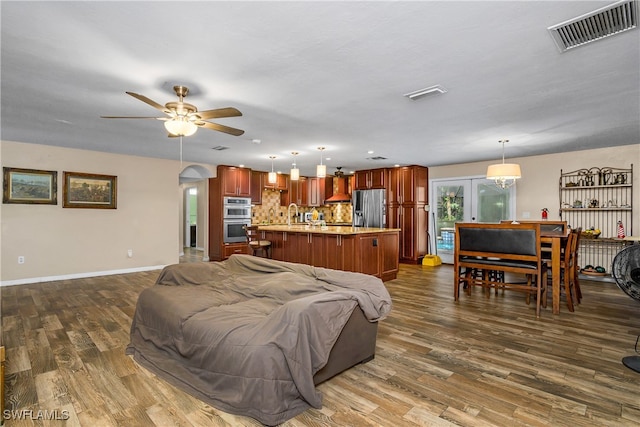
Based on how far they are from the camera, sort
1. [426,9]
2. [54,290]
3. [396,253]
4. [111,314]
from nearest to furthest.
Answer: [426,9], [111,314], [54,290], [396,253]

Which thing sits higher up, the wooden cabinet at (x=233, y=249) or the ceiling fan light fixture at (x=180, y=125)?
the ceiling fan light fixture at (x=180, y=125)

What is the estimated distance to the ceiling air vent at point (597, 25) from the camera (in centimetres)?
191

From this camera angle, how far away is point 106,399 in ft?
6.80

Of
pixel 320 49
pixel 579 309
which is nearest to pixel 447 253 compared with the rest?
pixel 579 309

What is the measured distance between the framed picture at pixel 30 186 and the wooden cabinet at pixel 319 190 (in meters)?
5.97

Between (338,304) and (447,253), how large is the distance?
21.2 ft

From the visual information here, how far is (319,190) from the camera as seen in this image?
31.7 ft

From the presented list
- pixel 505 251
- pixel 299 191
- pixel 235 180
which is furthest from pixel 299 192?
pixel 505 251

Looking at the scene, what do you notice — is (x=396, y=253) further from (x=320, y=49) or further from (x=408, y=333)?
(x=320, y=49)

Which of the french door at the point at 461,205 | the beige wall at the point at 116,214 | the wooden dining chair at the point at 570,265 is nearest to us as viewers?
the wooden dining chair at the point at 570,265

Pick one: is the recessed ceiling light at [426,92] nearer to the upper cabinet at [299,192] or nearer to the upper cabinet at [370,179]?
the upper cabinet at [370,179]

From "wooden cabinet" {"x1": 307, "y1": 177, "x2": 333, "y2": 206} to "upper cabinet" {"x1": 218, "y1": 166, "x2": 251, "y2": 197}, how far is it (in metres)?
2.10

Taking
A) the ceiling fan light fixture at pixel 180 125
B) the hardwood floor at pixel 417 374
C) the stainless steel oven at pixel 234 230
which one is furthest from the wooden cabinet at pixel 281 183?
the ceiling fan light fixture at pixel 180 125

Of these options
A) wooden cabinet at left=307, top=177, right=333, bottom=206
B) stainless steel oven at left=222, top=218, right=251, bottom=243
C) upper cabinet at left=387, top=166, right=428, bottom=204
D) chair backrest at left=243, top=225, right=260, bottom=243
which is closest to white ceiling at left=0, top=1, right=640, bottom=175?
chair backrest at left=243, top=225, right=260, bottom=243
